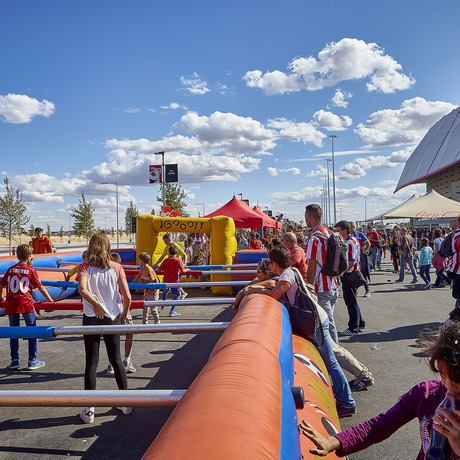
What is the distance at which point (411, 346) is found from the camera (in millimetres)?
6344

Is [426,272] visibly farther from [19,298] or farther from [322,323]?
[19,298]

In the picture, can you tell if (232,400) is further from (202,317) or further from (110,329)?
(202,317)

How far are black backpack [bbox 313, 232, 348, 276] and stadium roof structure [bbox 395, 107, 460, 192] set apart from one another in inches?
1994

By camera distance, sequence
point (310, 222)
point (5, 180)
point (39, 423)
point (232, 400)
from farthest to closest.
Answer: point (5, 180) < point (310, 222) < point (39, 423) < point (232, 400)

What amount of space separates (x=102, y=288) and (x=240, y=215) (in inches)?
574

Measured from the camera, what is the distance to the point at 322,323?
3791mm

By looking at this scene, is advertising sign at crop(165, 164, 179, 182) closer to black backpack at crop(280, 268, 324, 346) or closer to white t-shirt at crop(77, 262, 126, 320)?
white t-shirt at crop(77, 262, 126, 320)

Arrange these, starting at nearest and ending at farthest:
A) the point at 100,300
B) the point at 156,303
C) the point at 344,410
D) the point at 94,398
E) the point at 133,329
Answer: the point at 94,398, the point at 133,329, the point at 344,410, the point at 100,300, the point at 156,303

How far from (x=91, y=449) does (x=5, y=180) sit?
120 ft

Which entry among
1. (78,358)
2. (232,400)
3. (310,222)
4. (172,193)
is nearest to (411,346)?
(310,222)

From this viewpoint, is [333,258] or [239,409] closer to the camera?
[239,409]

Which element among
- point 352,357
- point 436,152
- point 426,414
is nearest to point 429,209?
point 352,357

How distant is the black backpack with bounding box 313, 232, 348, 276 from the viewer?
5.00 m

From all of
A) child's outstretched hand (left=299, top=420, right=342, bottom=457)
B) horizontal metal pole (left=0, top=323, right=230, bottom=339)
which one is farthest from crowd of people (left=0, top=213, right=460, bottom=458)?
horizontal metal pole (left=0, top=323, right=230, bottom=339)
